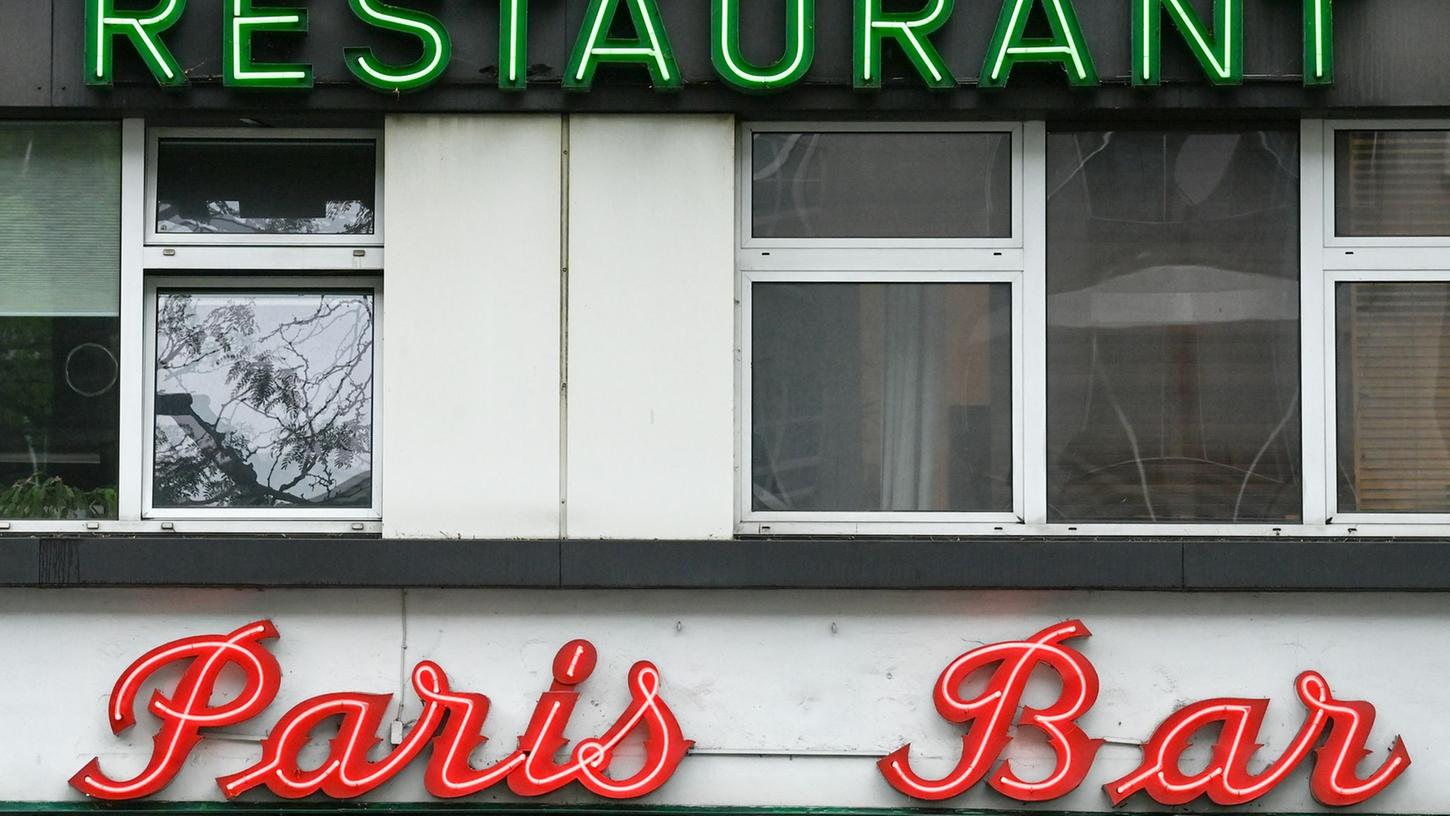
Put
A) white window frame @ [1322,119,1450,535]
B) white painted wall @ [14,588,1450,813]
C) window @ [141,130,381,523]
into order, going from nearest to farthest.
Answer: white painted wall @ [14,588,1450,813] → white window frame @ [1322,119,1450,535] → window @ [141,130,381,523]

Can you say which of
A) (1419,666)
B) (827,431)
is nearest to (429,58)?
(827,431)

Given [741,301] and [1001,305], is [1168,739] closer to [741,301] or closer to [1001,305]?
[1001,305]

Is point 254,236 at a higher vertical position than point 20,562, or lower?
higher

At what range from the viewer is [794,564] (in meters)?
6.58

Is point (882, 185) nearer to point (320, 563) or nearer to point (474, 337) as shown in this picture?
point (474, 337)

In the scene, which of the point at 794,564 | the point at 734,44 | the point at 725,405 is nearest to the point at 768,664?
the point at 794,564

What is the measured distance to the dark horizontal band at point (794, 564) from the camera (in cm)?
658

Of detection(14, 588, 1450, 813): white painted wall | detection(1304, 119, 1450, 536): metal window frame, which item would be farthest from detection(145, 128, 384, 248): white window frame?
detection(1304, 119, 1450, 536): metal window frame

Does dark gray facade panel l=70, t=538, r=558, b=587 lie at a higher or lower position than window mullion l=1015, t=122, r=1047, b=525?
lower

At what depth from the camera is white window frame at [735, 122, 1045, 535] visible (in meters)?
6.91

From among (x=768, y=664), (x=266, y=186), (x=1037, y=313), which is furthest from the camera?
(x=266, y=186)

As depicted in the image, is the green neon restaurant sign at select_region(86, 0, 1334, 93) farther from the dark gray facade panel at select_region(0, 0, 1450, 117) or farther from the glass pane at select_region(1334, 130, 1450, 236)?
the glass pane at select_region(1334, 130, 1450, 236)

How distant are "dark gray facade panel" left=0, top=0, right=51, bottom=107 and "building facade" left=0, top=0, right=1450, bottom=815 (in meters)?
0.03

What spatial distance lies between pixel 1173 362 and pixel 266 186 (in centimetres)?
434
